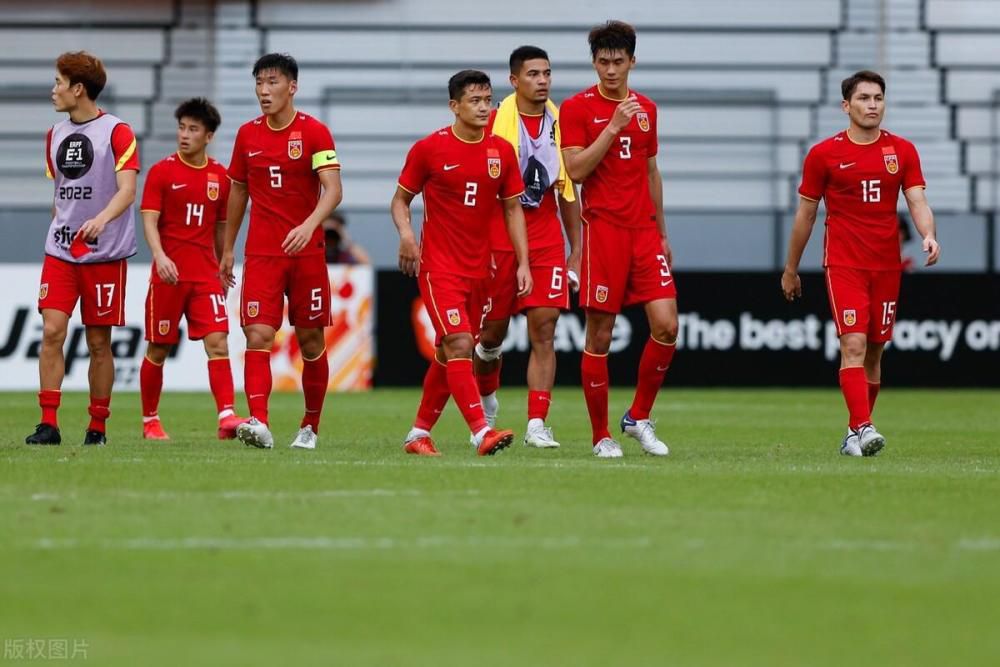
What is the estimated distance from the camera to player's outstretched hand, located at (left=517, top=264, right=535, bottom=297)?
945 cm

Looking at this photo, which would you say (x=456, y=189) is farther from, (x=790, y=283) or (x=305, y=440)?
(x=790, y=283)

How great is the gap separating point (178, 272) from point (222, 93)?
1350 cm

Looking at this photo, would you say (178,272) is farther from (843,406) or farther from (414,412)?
(843,406)

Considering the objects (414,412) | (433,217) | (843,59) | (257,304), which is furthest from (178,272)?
(843,59)

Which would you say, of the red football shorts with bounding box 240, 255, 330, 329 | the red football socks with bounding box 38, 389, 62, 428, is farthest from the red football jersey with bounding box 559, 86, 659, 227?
the red football socks with bounding box 38, 389, 62, 428

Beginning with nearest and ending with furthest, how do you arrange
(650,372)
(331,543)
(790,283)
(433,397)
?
(331,543), (650,372), (433,397), (790,283)

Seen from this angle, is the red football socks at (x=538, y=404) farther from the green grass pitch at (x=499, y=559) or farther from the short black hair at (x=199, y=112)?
the short black hair at (x=199, y=112)

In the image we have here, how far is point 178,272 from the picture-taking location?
37.8 feet

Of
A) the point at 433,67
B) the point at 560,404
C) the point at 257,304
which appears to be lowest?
the point at 560,404

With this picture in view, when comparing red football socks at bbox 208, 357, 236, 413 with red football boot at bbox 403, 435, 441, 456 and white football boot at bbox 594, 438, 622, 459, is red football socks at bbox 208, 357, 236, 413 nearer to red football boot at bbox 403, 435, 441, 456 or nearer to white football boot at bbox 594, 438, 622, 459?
red football boot at bbox 403, 435, 441, 456

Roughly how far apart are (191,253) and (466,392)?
2868 mm

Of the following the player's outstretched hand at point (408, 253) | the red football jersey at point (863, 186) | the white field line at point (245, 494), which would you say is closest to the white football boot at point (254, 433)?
the player's outstretched hand at point (408, 253)

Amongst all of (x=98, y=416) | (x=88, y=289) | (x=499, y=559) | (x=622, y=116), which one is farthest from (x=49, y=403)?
(x=499, y=559)

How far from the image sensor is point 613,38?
950 cm
